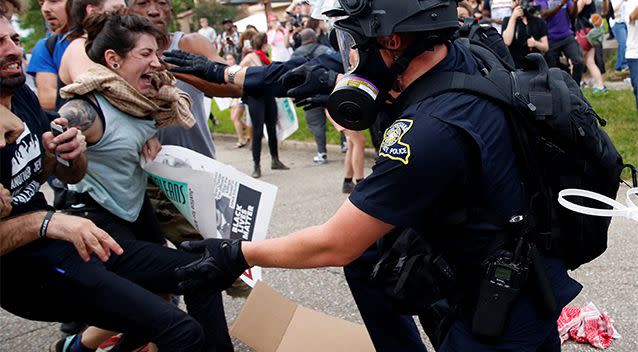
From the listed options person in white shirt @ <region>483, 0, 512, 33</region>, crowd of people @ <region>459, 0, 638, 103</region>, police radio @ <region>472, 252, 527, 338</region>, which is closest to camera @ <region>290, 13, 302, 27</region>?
crowd of people @ <region>459, 0, 638, 103</region>

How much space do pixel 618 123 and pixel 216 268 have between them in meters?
6.81

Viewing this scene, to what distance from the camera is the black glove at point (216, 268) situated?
2.01 metres

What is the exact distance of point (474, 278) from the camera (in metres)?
2.04

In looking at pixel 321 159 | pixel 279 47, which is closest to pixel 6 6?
pixel 321 159

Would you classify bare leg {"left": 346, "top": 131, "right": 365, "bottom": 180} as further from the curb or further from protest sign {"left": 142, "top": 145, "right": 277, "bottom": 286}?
protest sign {"left": 142, "top": 145, "right": 277, "bottom": 286}

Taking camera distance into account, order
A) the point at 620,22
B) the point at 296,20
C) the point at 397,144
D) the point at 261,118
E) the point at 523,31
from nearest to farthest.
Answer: the point at 397,144 → the point at 523,31 → the point at 261,118 → the point at 620,22 → the point at 296,20

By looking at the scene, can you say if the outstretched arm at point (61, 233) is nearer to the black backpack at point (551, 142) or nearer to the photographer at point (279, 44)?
the black backpack at point (551, 142)

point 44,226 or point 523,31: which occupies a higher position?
point 44,226

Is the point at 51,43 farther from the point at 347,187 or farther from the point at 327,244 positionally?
the point at 347,187

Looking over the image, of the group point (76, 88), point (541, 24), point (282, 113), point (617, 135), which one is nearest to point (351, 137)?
point (282, 113)

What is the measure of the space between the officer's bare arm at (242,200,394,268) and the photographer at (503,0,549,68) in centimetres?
613

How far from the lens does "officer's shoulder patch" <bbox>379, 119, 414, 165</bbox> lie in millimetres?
1747

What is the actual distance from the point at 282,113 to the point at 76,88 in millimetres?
5704

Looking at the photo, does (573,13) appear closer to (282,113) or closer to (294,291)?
(282,113)
